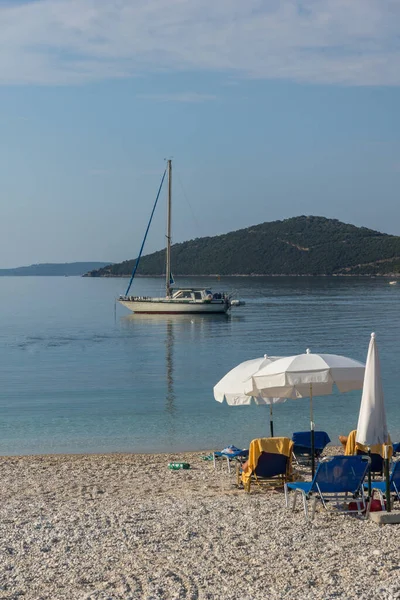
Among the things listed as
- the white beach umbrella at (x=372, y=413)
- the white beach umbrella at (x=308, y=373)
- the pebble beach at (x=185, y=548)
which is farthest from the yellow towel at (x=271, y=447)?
the white beach umbrella at (x=372, y=413)

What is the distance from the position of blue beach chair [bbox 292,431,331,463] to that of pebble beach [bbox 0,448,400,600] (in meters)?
1.58

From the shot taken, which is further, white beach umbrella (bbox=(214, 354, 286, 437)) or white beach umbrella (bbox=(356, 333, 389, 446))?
white beach umbrella (bbox=(214, 354, 286, 437))

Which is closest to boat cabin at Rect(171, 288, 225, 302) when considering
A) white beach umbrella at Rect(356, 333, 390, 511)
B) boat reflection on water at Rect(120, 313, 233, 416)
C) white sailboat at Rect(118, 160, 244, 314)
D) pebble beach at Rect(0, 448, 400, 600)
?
white sailboat at Rect(118, 160, 244, 314)

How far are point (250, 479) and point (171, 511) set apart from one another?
4.90 ft

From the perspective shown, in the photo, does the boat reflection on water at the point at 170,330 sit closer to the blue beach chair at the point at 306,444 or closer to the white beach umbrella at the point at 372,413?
the blue beach chair at the point at 306,444

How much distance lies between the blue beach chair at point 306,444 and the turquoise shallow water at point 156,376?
149 inches

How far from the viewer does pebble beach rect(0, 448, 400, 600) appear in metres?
6.02

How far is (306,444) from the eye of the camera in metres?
11.7

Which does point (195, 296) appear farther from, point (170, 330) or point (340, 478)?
point (340, 478)

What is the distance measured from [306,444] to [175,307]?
157 feet

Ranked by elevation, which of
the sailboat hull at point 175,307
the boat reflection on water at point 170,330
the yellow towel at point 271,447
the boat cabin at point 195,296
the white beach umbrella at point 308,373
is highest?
the white beach umbrella at point 308,373

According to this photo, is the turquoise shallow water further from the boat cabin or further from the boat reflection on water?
the boat cabin

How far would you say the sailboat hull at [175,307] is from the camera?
59281 mm

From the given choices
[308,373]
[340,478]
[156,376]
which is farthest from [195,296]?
Answer: [340,478]
